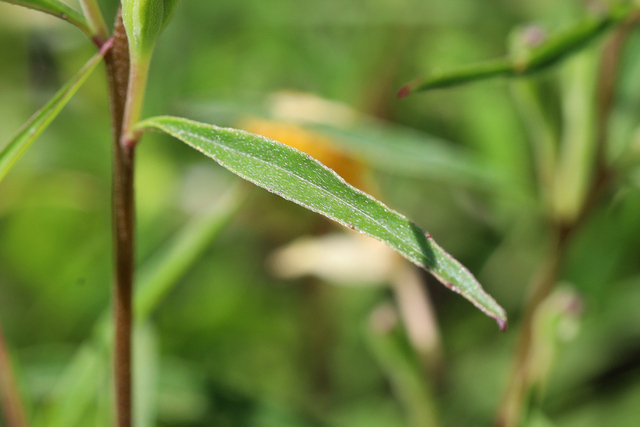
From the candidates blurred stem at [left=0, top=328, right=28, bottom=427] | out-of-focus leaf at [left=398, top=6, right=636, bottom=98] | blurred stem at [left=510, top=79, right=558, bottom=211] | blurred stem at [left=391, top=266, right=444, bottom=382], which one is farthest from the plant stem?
blurred stem at [left=391, top=266, right=444, bottom=382]

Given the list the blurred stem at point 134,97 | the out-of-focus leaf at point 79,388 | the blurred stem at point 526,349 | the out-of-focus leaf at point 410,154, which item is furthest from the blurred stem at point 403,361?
the blurred stem at point 134,97

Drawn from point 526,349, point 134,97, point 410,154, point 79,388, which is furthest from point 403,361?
point 134,97

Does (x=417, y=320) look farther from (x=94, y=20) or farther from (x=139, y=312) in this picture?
(x=94, y=20)

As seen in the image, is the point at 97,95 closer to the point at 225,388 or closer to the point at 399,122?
the point at 399,122

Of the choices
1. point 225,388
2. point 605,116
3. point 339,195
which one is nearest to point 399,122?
point 605,116

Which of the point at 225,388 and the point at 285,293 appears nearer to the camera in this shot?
the point at 225,388

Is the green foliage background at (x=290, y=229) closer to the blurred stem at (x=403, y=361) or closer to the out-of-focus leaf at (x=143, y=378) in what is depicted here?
the out-of-focus leaf at (x=143, y=378)

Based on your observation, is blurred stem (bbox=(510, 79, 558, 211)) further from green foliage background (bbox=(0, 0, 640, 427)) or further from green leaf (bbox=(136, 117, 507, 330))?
green leaf (bbox=(136, 117, 507, 330))
